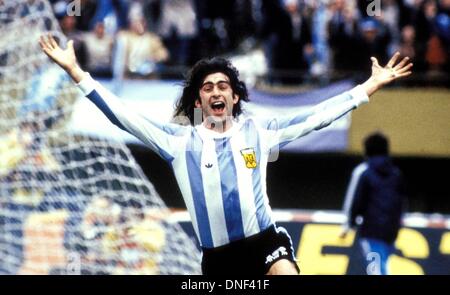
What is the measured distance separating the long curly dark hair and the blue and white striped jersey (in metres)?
0.24

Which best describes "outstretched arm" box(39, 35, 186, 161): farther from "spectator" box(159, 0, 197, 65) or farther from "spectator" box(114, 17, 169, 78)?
"spectator" box(159, 0, 197, 65)

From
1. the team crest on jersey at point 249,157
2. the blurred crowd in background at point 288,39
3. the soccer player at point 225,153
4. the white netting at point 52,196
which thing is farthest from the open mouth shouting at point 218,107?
the blurred crowd in background at point 288,39

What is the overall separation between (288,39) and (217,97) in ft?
23.8

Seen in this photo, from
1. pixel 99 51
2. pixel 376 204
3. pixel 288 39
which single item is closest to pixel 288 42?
pixel 288 39

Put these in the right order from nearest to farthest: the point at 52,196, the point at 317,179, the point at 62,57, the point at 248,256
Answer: the point at 62,57 → the point at 248,256 → the point at 52,196 → the point at 317,179

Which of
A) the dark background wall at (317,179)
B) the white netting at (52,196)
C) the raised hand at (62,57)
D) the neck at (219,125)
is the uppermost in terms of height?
the raised hand at (62,57)

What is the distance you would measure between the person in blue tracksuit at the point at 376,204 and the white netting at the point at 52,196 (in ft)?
4.89

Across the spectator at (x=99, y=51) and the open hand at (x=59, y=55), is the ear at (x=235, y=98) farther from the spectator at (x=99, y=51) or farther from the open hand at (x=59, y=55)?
the spectator at (x=99, y=51)

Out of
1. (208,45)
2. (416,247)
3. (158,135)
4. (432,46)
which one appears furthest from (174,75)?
(158,135)

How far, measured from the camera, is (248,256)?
249 inches

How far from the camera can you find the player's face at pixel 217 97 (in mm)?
6461

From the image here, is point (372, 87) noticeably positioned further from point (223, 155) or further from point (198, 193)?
point (198, 193)
